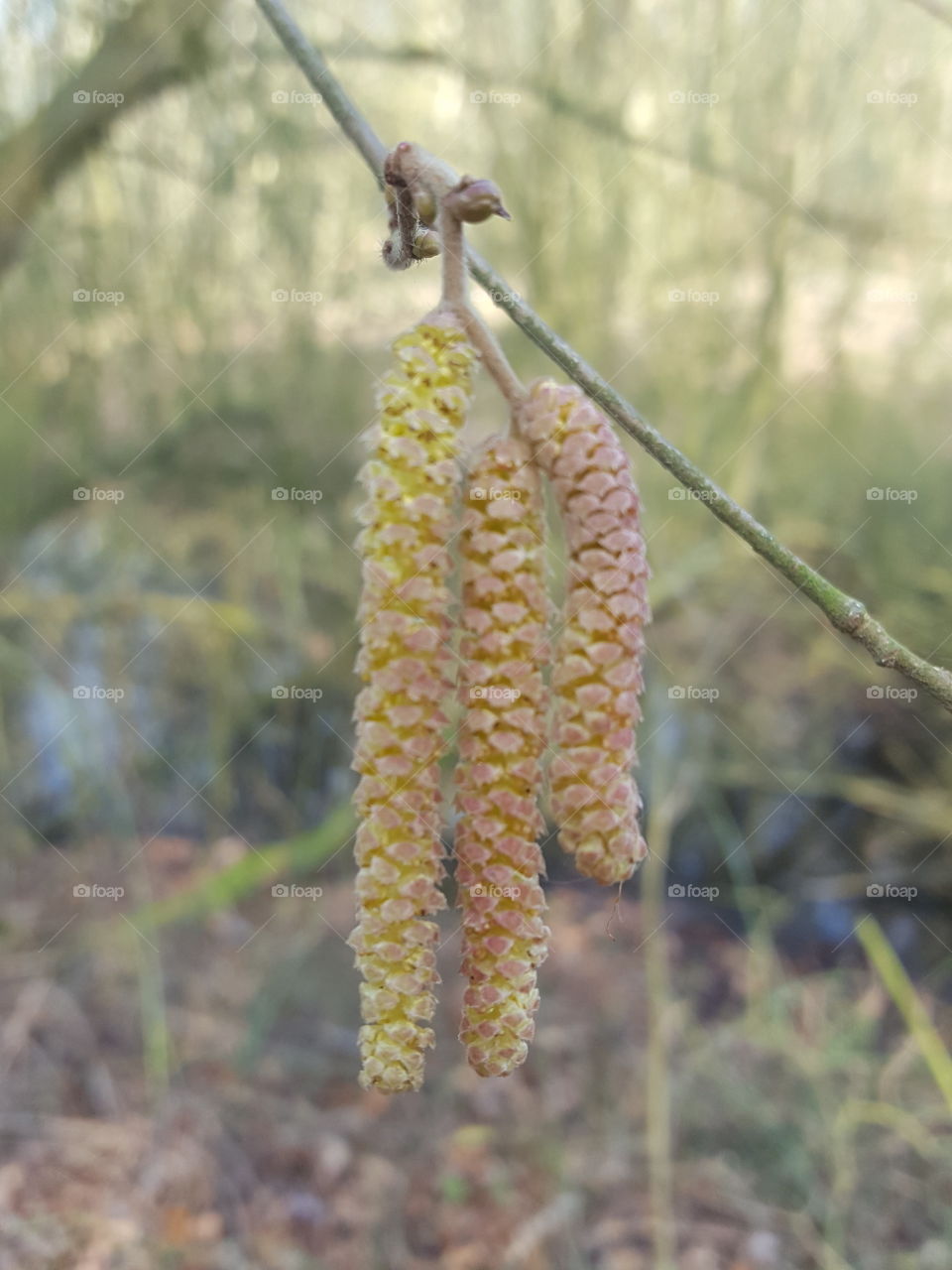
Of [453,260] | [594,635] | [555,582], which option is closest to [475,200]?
[453,260]

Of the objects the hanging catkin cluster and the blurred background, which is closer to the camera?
the hanging catkin cluster

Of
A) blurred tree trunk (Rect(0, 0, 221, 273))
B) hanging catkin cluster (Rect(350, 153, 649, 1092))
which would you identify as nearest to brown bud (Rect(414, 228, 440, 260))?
hanging catkin cluster (Rect(350, 153, 649, 1092))

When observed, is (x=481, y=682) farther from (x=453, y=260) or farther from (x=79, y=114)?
(x=79, y=114)

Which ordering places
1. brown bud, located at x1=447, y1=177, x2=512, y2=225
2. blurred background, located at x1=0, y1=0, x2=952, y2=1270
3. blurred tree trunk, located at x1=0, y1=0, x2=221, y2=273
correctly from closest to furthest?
brown bud, located at x1=447, y1=177, x2=512, y2=225 → blurred tree trunk, located at x1=0, y1=0, x2=221, y2=273 → blurred background, located at x1=0, y1=0, x2=952, y2=1270

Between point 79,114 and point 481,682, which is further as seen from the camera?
point 79,114

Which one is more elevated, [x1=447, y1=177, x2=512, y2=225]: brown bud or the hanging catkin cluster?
[x1=447, y1=177, x2=512, y2=225]: brown bud

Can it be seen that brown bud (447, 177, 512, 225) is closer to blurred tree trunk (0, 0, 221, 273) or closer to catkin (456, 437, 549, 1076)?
catkin (456, 437, 549, 1076)

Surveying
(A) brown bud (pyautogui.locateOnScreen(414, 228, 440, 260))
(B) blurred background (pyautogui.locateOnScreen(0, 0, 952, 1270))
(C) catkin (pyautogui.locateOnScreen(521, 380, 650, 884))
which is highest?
(A) brown bud (pyautogui.locateOnScreen(414, 228, 440, 260))

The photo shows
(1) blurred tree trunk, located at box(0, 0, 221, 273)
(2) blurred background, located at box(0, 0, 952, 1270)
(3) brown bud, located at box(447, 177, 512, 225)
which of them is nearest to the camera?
(3) brown bud, located at box(447, 177, 512, 225)
